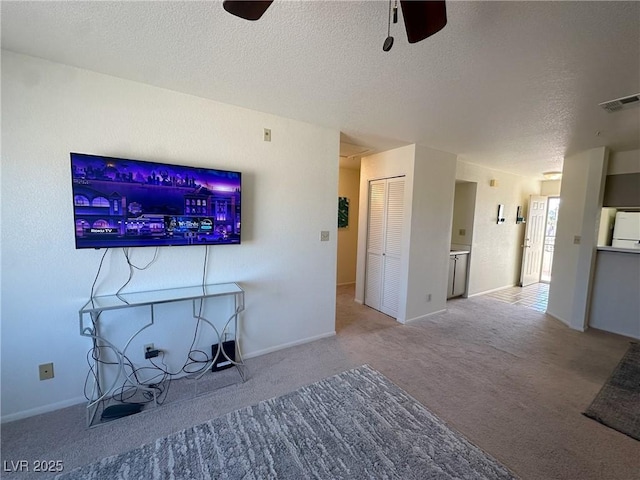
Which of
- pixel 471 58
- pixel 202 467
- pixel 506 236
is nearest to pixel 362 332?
pixel 202 467

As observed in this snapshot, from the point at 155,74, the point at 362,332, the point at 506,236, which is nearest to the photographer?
the point at 155,74

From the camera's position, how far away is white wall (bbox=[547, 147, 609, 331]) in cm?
350

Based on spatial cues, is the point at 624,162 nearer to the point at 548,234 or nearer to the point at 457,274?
the point at 457,274

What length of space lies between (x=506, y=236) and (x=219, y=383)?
5.82m

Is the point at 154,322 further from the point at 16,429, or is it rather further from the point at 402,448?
the point at 402,448

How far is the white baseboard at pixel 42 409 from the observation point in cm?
183

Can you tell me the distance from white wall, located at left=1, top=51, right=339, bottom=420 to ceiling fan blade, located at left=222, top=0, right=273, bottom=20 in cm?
152

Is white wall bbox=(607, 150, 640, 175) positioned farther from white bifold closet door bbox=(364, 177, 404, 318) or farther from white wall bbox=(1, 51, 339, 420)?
white wall bbox=(1, 51, 339, 420)

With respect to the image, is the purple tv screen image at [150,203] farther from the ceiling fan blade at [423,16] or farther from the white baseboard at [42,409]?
the ceiling fan blade at [423,16]

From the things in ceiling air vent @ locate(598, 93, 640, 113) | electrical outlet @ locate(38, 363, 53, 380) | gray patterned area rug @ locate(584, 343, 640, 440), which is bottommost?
gray patterned area rug @ locate(584, 343, 640, 440)

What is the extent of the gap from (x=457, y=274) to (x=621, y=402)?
108 inches

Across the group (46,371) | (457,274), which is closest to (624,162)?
(457,274)

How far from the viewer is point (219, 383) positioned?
7.56ft

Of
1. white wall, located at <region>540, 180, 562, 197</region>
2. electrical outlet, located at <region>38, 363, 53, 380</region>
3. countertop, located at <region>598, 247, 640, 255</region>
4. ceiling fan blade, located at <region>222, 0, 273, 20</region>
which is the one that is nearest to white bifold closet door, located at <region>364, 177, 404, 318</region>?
countertop, located at <region>598, 247, 640, 255</region>
